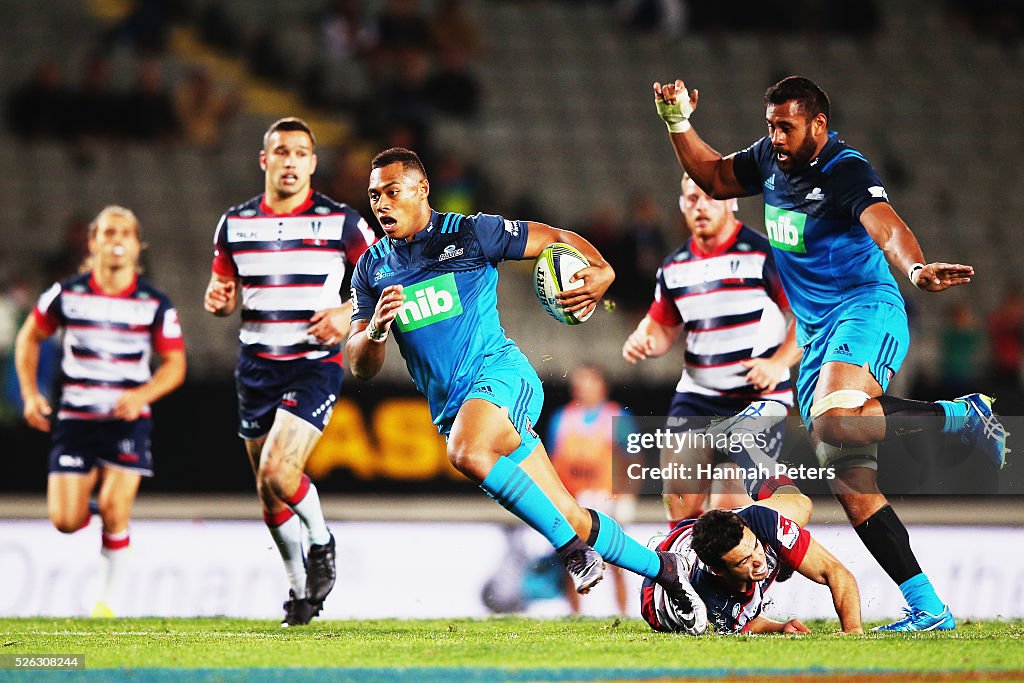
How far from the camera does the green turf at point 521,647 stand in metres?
5.11

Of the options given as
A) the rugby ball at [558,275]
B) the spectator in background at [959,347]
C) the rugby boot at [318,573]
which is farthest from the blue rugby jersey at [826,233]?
the spectator in background at [959,347]

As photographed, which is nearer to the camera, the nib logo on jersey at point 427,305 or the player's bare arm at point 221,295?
the nib logo on jersey at point 427,305

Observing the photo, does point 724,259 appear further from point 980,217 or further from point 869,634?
point 980,217

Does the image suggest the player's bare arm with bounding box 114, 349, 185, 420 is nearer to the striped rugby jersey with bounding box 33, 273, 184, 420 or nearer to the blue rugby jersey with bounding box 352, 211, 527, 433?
the striped rugby jersey with bounding box 33, 273, 184, 420

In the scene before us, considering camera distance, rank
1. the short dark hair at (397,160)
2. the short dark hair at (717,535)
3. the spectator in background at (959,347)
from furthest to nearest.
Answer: the spectator in background at (959,347), the short dark hair at (397,160), the short dark hair at (717,535)

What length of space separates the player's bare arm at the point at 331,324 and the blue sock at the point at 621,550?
2.07 m

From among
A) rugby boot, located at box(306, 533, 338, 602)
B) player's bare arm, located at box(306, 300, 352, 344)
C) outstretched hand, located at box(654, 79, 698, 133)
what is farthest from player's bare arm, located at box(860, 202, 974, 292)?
rugby boot, located at box(306, 533, 338, 602)

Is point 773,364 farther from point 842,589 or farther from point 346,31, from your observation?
point 346,31

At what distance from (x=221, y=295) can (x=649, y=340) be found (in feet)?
8.32

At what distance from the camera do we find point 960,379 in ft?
40.3

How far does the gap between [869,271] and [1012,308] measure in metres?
7.72

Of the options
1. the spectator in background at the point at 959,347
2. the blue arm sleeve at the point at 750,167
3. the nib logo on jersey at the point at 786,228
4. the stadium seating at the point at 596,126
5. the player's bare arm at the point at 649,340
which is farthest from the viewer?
the stadium seating at the point at 596,126

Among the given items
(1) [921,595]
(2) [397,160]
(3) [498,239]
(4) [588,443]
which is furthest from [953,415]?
(4) [588,443]

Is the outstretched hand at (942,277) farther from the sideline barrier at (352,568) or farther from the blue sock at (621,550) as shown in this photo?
the sideline barrier at (352,568)
